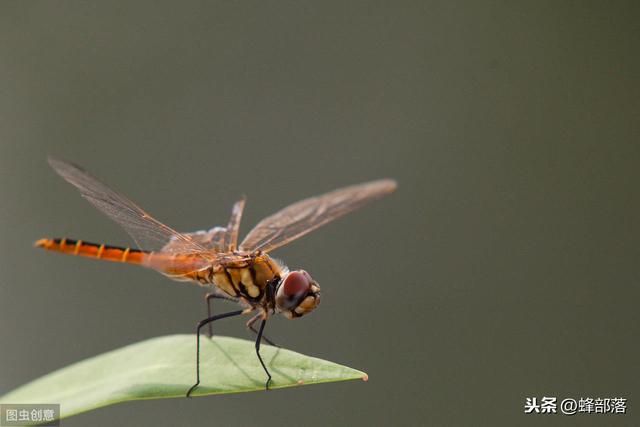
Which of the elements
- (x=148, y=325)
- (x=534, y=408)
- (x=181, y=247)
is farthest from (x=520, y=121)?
(x=181, y=247)

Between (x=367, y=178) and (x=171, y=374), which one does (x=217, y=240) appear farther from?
(x=367, y=178)

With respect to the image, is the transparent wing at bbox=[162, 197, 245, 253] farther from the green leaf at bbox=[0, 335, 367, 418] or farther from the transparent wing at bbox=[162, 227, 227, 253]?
the green leaf at bbox=[0, 335, 367, 418]

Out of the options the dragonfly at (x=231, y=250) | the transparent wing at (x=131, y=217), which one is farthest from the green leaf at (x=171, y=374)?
the transparent wing at (x=131, y=217)

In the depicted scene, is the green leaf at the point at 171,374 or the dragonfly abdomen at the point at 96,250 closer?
the green leaf at the point at 171,374

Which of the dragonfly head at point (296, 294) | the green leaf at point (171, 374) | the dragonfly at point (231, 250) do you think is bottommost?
the green leaf at point (171, 374)

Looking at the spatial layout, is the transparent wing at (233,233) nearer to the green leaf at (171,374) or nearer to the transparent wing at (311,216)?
the transparent wing at (311,216)

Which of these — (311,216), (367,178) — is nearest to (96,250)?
(311,216)

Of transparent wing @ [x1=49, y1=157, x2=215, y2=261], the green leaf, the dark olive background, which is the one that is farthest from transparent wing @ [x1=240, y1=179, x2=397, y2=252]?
the dark olive background
